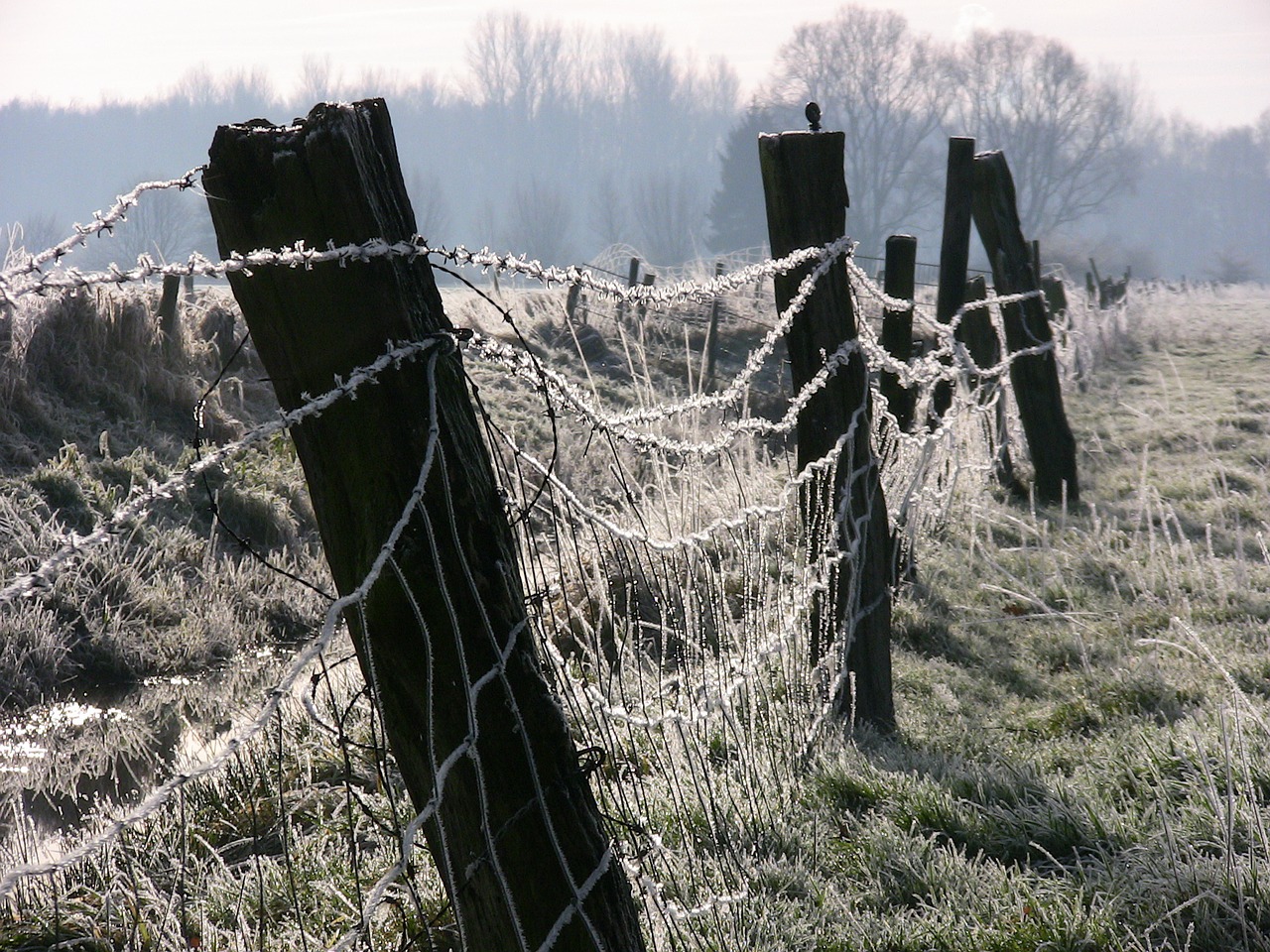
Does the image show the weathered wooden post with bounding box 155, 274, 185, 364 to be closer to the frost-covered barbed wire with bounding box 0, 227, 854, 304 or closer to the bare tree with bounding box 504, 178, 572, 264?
the frost-covered barbed wire with bounding box 0, 227, 854, 304

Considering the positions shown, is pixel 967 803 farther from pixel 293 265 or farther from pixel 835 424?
pixel 293 265

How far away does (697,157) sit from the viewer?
380 feet

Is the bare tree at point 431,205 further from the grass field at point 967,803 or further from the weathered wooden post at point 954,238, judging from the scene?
the grass field at point 967,803

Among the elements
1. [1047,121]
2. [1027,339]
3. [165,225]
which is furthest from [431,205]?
[1027,339]

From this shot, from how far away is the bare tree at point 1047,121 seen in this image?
69.2 m

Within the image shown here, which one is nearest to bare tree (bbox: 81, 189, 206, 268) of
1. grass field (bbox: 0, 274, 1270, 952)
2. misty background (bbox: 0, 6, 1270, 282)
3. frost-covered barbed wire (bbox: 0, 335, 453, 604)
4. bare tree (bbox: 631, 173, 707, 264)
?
misty background (bbox: 0, 6, 1270, 282)

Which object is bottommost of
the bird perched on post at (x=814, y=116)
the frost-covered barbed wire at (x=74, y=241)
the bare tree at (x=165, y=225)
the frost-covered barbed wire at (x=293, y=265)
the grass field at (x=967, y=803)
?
the grass field at (x=967, y=803)

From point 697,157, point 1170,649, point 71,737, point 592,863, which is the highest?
point 697,157

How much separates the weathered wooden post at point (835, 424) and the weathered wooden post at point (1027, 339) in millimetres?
3609

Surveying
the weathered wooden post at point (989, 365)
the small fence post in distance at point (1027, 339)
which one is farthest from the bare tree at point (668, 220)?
the small fence post in distance at point (1027, 339)

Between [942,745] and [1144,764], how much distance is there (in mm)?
708

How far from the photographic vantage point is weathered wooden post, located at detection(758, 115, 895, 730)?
10.6ft

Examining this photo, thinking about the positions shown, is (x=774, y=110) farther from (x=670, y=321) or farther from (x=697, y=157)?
(x=670, y=321)

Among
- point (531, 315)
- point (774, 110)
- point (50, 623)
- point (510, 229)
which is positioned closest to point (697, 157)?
point (510, 229)
